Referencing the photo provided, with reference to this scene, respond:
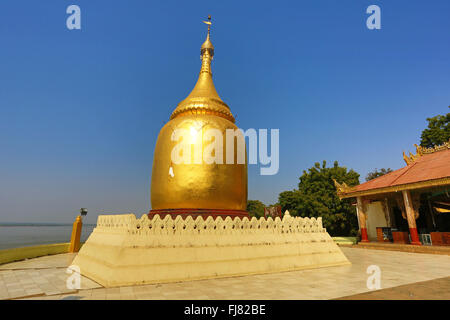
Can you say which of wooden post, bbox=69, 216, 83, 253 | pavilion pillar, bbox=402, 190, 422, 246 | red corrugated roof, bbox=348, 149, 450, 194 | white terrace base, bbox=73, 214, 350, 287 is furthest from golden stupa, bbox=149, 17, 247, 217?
pavilion pillar, bbox=402, 190, 422, 246

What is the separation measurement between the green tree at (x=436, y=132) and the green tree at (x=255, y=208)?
26.6 metres

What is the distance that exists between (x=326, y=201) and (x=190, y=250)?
23.4 metres

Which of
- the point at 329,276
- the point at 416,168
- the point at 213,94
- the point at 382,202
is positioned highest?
the point at 213,94

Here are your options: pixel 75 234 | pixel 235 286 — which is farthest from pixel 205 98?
pixel 75 234

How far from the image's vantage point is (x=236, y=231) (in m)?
9.36

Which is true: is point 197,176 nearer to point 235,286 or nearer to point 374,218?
point 235,286

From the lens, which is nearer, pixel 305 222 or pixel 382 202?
pixel 305 222

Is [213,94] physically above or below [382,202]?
above

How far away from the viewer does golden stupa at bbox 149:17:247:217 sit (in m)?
11.9
